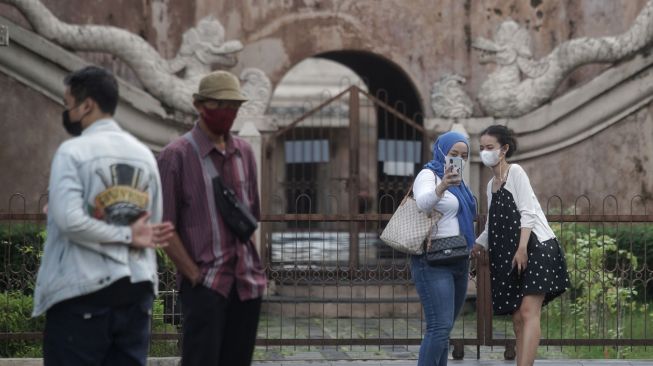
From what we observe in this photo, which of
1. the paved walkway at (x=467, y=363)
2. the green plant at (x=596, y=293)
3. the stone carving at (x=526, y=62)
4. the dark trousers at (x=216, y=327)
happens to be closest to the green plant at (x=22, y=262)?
the paved walkway at (x=467, y=363)

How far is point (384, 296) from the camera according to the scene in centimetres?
1569

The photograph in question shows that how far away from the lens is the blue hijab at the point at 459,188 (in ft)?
27.7

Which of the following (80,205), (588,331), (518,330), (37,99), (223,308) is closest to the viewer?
(80,205)

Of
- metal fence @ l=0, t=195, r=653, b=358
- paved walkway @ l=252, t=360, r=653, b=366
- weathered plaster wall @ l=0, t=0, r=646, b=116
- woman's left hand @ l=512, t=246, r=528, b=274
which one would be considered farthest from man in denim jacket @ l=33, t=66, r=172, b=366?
weathered plaster wall @ l=0, t=0, r=646, b=116

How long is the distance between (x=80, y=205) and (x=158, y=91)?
1052cm

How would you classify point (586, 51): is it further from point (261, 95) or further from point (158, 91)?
point (158, 91)

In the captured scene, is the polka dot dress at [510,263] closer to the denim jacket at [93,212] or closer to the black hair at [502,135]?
the black hair at [502,135]

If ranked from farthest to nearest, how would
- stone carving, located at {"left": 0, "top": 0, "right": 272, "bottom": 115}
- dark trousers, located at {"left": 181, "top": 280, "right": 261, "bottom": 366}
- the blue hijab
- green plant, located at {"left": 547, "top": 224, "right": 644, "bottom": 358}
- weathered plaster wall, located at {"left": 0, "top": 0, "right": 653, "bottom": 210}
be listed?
weathered plaster wall, located at {"left": 0, "top": 0, "right": 653, "bottom": 210} → stone carving, located at {"left": 0, "top": 0, "right": 272, "bottom": 115} → green plant, located at {"left": 547, "top": 224, "right": 644, "bottom": 358} → the blue hijab → dark trousers, located at {"left": 181, "top": 280, "right": 261, "bottom": 366}

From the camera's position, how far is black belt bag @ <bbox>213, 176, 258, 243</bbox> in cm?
631

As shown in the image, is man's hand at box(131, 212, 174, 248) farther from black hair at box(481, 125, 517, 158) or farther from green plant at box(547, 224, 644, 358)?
green plant at box(547, 224, 644, 358)

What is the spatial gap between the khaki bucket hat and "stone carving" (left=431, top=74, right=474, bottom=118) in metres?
10.0

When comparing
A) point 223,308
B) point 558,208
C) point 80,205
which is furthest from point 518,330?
point 558,208

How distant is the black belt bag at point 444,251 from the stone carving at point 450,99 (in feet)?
26.7

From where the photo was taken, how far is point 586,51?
16328 millimetres
